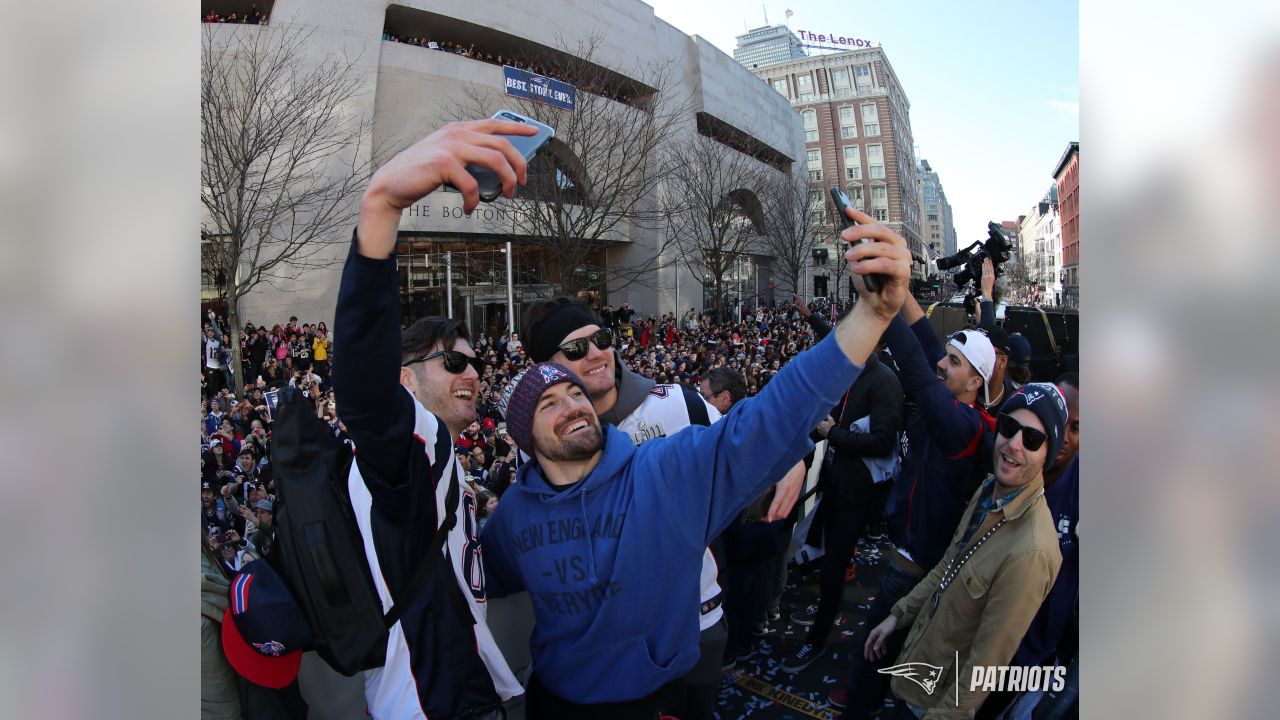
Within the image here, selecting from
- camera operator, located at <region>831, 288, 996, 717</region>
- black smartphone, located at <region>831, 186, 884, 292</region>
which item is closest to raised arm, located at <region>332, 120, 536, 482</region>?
black smartphone, located at <region>831, 186, 884, 292</region>

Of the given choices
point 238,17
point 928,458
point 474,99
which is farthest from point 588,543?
point 238,17

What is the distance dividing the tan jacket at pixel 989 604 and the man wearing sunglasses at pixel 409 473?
163cm

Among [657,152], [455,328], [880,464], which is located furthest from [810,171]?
[455,328]

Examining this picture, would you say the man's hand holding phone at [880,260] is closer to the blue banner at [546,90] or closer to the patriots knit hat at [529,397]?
the patriots knit hat at [529,397]

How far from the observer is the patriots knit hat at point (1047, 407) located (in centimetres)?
246

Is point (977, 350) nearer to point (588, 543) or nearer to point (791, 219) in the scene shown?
point (588, 543)

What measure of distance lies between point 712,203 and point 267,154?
16.5 meters

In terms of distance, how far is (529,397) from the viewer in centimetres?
209

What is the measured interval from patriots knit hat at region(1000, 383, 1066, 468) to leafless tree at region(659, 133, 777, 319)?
892 inches

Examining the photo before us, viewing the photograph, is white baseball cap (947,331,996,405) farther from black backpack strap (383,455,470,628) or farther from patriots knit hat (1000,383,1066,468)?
black backpack strap (383,455,470,628)

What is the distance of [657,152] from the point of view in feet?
79.2

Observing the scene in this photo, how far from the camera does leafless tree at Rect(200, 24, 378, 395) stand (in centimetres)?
1098
